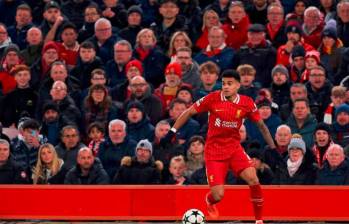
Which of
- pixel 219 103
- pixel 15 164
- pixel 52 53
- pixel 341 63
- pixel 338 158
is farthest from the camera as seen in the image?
pixel 52 53

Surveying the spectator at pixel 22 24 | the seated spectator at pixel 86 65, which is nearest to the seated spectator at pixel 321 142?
the seated spectator at pixel 86 65

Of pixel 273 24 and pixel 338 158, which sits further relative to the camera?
pixel 273 24

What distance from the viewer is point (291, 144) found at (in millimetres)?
16219

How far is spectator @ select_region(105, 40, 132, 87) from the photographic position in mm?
19141

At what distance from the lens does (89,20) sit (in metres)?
20.6

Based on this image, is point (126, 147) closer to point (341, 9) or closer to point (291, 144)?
point (291, 144)

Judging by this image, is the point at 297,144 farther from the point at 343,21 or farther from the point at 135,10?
the point at 135,10

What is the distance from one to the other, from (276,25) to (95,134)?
385 centimetres

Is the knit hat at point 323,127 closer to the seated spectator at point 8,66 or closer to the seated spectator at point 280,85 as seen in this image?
the seated spectator at point 280,85

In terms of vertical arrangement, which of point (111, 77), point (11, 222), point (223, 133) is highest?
point (111, 77)

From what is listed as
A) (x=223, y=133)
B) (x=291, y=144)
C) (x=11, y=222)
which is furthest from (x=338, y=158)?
(x=11, y=222)

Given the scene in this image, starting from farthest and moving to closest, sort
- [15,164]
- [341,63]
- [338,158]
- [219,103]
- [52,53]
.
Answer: [52,53] < [341,63] < [15,164] < [338,158] < [219,103]

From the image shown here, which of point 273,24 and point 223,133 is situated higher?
point 273,24

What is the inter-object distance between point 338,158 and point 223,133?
221cm
